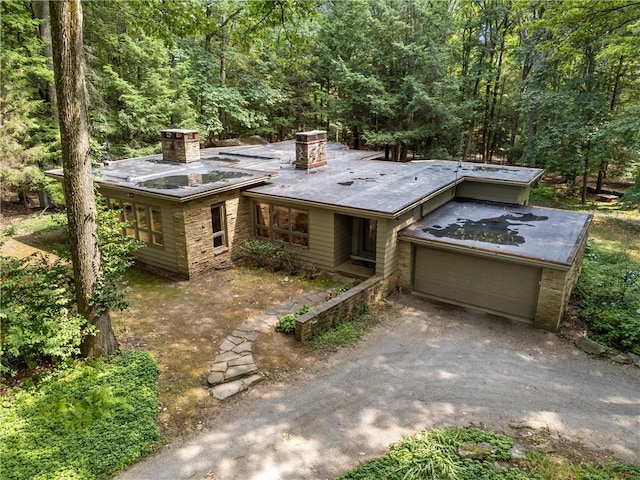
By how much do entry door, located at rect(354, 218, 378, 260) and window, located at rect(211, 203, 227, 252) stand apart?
Answer: 13.7 feet

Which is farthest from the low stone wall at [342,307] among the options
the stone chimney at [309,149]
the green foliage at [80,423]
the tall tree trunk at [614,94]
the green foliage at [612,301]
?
the tall tree trunk at [614,94]

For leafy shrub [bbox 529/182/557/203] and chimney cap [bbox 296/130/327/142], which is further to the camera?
leafy shrub [bbox 529/182/557/203]

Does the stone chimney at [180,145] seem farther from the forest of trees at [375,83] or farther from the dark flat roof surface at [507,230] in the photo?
the dark flat roof surface at [507,230]

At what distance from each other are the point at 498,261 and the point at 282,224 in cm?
647

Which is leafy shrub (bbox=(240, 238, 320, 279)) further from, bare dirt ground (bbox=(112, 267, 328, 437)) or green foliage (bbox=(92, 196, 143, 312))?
green foliage (bbox=(92, 196, 143, 312))

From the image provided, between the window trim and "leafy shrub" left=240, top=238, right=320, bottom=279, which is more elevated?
the window trim

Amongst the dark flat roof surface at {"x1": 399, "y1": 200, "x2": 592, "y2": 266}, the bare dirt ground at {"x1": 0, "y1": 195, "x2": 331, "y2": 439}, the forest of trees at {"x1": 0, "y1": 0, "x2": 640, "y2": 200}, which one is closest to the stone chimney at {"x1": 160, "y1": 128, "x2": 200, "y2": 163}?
the forest of trees at {"x1": 0, "y1": 0, "x2": 640, "y2": 200}

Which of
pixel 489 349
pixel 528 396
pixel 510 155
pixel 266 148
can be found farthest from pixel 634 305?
pixel 510 155

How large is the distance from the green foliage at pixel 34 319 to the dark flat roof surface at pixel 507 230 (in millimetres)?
8149

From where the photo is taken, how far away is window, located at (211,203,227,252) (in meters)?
12.8

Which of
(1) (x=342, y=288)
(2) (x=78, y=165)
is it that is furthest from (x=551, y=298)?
(2) (x=78, y=165)

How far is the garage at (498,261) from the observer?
33.0ft

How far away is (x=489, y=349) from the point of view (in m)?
9.29

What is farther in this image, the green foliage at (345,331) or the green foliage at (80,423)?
the green foliage at (345,331)
